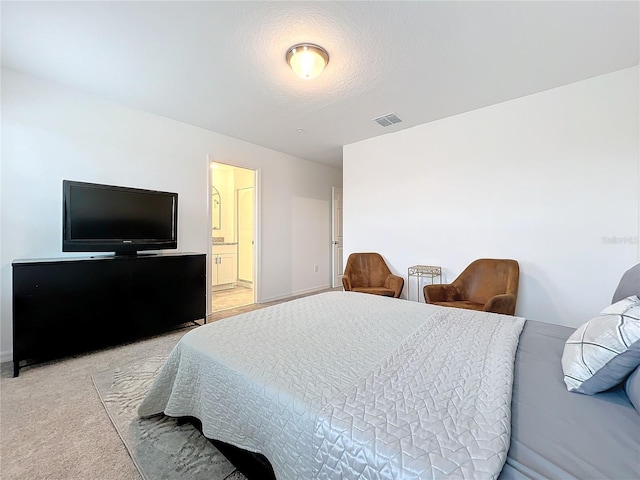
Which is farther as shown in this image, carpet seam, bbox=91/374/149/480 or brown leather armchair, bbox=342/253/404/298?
brown leather armchair, bbox=342/253/404/298

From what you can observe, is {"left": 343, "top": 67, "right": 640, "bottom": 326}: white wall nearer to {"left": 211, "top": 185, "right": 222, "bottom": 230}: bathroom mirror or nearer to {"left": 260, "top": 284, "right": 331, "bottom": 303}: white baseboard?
{"left": 260, "top": 284, "right": 331, "bottom": 303}: white baseboard

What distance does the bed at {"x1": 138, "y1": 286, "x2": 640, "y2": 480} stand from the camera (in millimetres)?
665

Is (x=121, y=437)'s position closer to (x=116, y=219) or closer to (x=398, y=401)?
(x=398, y=401)

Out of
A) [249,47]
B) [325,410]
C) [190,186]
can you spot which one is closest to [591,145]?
[249,47]

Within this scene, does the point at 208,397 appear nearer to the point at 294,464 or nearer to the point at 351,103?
the point at 294,464

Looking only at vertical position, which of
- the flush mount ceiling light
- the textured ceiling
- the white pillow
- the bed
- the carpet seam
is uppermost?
the textured ceiling

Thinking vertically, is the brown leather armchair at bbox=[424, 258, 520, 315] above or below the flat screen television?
below

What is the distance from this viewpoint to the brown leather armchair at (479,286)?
2779 millimetres

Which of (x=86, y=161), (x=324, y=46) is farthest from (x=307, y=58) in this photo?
(x=86, y=161)

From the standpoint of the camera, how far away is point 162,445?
1.45 meters

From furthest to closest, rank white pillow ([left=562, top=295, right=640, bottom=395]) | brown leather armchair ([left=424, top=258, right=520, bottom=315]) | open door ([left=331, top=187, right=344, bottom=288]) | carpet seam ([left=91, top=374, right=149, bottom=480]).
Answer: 1. open door ([left=331, top=187, right=344, bottom=288])
2. brown leather armchair ([left=424, top=258, right=520, bottom=315])
3. carpet seam ([left=91, top=374, right=149, bottom=480])
4. white pillow ([left=562, top=295, right=640, bottom=395])

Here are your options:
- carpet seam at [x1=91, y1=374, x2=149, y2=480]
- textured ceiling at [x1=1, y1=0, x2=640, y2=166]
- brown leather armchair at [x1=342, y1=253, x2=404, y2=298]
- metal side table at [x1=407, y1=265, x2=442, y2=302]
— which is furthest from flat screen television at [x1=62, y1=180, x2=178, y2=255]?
metal side table at [x1=407, y1=265, x2=442, y2=302]

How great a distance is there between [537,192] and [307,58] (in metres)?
2.64

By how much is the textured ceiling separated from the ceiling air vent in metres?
0.20
